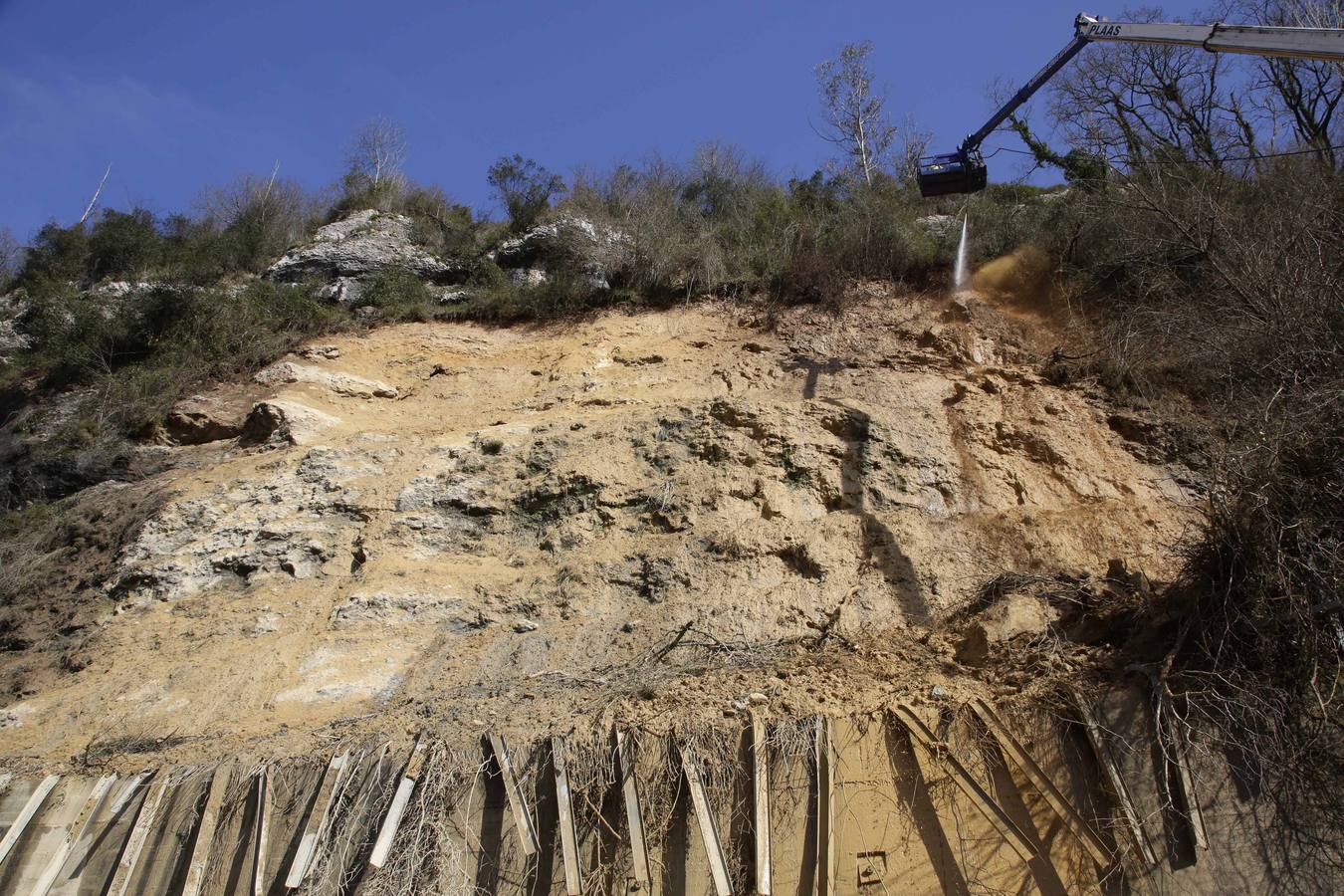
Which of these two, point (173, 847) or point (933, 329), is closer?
point (173, 847)

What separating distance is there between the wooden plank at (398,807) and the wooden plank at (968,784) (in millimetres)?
3158

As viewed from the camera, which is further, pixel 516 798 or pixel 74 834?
pixel 74 834

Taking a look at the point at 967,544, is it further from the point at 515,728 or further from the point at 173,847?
the point at 173,847

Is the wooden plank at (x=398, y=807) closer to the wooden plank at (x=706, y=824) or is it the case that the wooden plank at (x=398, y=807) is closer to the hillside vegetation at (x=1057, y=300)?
the wooden plank at (x=706, y=824)

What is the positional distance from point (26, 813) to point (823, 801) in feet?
17.2

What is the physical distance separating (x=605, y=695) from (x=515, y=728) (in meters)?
0.65

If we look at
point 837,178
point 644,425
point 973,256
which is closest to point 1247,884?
point 644,425

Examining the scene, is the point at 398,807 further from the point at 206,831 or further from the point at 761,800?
the point at 761,800

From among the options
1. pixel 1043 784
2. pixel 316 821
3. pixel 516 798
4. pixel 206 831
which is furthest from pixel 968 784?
pixel 206 831

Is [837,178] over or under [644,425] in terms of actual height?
over

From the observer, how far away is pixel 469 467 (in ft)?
27.3

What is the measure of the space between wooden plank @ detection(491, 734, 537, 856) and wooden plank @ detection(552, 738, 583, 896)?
191 millimetres

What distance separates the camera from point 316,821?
529cm

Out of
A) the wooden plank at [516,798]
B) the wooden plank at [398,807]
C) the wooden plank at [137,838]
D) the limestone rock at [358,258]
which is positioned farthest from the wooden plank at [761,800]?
the limestone rock at [358,258]
